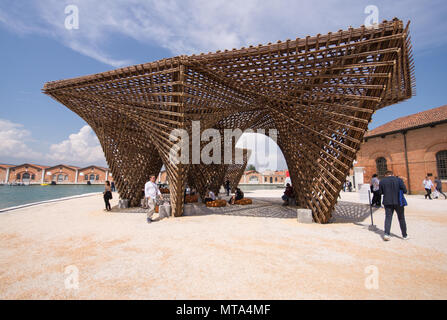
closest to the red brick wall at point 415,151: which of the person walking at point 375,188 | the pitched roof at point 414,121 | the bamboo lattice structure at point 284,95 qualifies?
the pitched roof at point 414,121

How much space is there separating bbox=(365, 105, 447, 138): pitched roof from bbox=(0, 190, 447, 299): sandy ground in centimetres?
1458

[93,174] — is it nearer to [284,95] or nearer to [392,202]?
[284,95]

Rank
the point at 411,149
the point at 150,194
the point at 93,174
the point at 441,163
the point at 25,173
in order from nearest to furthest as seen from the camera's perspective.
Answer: the point at 150,194, the point at 441,163, the point at 411,149, the point at 25,173, the point at 93,174

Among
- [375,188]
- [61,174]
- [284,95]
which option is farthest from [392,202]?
[61,174]

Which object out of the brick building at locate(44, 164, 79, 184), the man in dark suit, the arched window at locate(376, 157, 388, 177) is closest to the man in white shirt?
the man in dark suit

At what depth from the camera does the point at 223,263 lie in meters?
3.02

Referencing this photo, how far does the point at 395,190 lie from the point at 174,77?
637 centimetres

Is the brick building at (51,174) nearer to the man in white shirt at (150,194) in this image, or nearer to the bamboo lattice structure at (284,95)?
the bamboo lattice structure at (284,95)

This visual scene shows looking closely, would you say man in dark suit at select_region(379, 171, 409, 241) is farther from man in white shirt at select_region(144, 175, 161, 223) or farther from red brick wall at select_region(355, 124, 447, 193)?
red brick wall at select_region(355, 124, 447, 193)

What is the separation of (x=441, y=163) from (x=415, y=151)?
1.66 meters

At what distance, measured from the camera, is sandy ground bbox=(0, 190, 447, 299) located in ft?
7.54

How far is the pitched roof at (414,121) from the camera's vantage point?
15.2m

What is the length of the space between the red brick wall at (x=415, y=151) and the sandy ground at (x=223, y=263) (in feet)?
45.4
